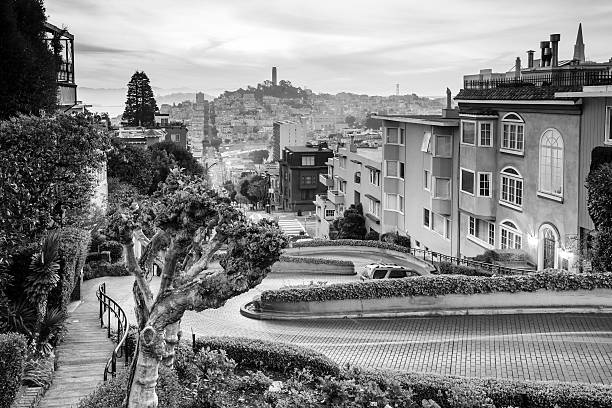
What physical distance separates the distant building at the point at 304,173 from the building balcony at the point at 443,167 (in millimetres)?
66379

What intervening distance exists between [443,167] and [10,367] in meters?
31.4

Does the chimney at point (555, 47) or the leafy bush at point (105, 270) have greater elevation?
the chimney at point (555, 47)

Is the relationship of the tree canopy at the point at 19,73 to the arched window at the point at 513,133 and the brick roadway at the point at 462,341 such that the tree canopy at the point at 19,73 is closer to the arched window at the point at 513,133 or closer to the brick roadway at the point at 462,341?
the brick roadway at the point at 462,341

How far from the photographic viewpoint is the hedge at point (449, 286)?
22.5 metres

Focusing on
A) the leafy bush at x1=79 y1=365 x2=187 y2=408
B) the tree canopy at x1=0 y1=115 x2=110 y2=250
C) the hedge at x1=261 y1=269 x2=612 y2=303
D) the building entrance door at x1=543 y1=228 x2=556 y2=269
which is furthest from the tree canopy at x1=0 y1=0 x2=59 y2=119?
the building entrance door at x1=543 y1=228 x2=556 y2=269

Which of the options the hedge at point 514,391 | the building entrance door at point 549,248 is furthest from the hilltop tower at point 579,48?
the hedge at point 514,391

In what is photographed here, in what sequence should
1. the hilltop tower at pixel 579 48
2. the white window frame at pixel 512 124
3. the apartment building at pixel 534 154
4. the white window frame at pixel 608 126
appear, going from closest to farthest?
the white window frame at pixel 608 126 → the apartment building at pixel 534 154 → the white window frame at pixel 512 124 → the hilltop tower at pixel 579 48

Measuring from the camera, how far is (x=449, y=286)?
76.0ft

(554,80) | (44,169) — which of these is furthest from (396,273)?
(44,169)

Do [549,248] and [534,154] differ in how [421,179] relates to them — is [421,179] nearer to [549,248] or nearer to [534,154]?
[534,154]

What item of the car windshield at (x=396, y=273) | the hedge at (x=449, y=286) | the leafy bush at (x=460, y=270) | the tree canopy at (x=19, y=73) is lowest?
the leafy bush at (x=460, y=270)

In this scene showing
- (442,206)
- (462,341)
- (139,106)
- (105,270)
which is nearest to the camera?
(462,341)

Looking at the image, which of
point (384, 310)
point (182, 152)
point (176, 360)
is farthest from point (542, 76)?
point (182, 152)

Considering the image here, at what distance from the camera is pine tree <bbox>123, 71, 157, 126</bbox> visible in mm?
109188
